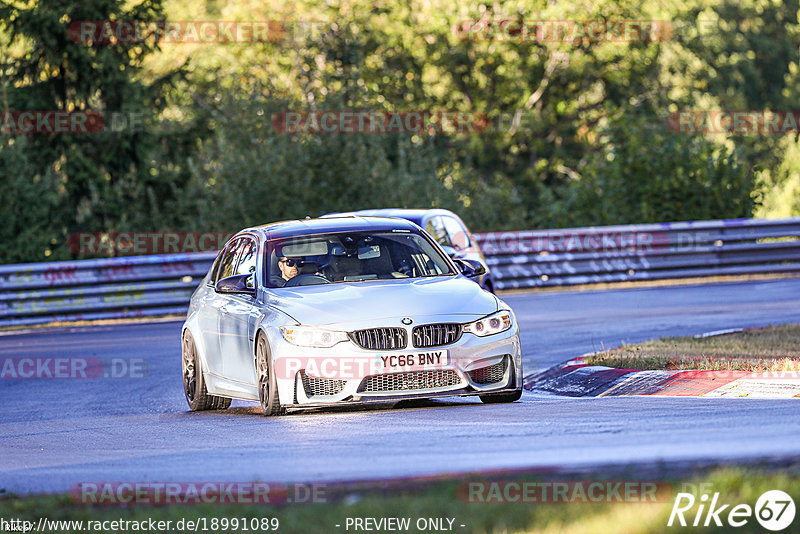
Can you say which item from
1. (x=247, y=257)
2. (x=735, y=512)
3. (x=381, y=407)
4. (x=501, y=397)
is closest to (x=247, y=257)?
(x=247, y=257)

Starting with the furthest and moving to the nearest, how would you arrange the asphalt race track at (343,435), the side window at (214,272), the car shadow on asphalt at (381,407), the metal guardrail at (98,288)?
1. the metal guardrail at (98,288)
2. the side window at (214,272)
3. the car shadow on asphalt at (381,407)
4. the asphalt race track at (343,435)

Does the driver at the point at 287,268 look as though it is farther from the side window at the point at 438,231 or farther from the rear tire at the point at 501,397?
the side window at the point at 438,231

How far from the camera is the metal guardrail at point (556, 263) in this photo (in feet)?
84.1

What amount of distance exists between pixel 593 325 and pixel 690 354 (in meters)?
5.79

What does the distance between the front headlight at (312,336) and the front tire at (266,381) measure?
0.30m

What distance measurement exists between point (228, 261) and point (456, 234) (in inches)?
225

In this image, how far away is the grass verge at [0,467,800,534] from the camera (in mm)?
5984

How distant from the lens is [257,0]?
52.4m

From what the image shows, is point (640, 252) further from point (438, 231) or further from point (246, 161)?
point (438, 231)

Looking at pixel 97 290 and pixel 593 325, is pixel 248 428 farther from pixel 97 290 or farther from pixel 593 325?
pixel 97 290

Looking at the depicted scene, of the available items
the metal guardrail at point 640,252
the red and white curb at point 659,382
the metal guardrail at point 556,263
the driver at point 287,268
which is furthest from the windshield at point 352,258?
the metal guardrail at point 640,252

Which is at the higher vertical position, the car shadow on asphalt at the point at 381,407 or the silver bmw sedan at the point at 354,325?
the silver bmw sedan at the point at 354,325

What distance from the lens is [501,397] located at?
11.8 metres

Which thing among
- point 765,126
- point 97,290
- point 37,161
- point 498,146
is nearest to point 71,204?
point 37,161
